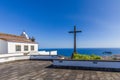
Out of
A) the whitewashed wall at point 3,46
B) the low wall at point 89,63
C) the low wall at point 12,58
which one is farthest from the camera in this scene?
the whitewashed wall at point 3,46

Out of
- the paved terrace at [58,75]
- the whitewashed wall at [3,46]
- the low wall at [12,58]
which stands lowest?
the paved terrace at [58,75]

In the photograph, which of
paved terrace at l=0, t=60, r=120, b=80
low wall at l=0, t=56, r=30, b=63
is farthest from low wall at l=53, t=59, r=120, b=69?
low wall at l=0, t=56, r=30, b=63

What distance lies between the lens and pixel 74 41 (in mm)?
17719

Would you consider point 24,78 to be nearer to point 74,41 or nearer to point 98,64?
point 98,64

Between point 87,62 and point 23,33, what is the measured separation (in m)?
26.4

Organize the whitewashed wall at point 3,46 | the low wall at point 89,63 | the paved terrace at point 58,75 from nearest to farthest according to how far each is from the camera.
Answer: the paved terrace at point 58,75
the low wall at point 89,63
the whitewashed wall at point 3,46

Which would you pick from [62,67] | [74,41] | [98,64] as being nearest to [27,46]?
[74,41]

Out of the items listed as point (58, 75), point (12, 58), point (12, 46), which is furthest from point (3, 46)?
point (58, 75)

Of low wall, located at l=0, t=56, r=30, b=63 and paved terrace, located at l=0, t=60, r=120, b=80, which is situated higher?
low wall, located at l=0, t=56, r=30, b=63

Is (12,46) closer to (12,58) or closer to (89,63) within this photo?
(12,58)

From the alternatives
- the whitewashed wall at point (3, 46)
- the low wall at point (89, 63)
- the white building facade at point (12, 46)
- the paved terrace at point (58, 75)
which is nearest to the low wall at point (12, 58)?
the white building facade at point (12, 46)

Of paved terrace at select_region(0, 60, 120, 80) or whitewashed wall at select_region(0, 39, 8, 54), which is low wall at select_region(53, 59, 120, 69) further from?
whitewashed wall at select_region(0, 39, 8, 54)

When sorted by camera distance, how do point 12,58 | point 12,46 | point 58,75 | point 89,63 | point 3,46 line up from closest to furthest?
point 58,75, point 89,63, point 12,58, point 3,46, point 12,46

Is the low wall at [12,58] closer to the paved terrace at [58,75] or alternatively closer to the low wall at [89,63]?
the paved terrace at [58,75]
